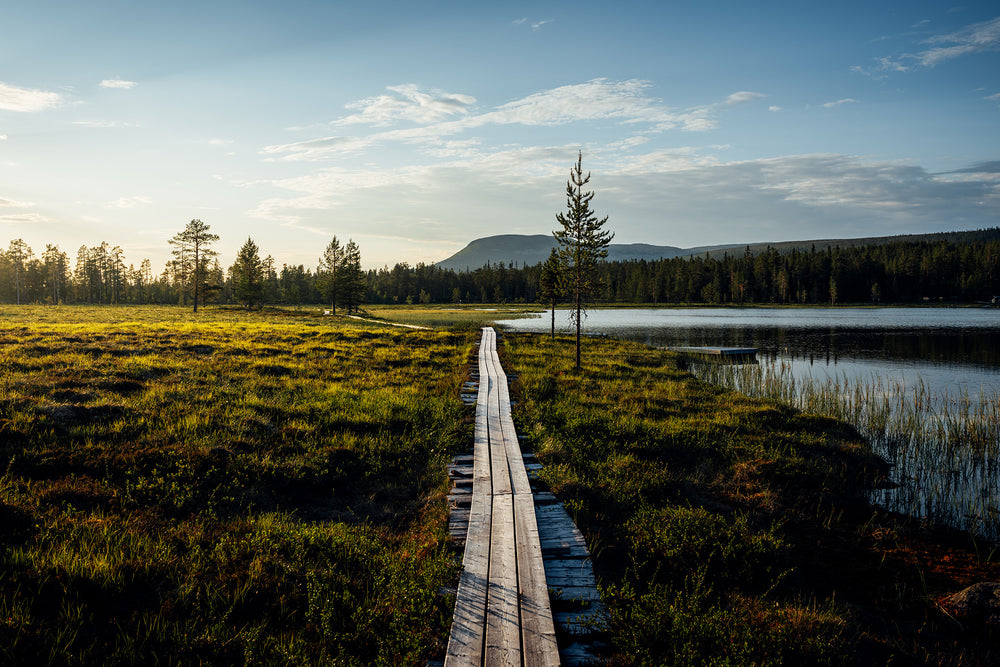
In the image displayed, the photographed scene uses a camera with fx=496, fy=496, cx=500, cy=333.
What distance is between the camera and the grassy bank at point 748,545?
4750 millimetres

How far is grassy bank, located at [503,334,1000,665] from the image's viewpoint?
475cm

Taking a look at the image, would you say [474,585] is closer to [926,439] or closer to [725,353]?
[926,439]

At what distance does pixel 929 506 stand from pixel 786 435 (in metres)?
3.57

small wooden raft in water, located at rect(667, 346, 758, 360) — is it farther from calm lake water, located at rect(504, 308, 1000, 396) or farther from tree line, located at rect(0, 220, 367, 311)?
tree line, located at rect(0, 220, 367, 311)

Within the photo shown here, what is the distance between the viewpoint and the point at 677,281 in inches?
5630

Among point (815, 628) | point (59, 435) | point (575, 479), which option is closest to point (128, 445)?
point (59, 435)

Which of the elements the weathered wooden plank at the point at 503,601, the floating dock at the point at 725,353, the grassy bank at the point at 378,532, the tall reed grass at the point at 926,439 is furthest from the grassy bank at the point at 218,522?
the floating dock at the point at 725,353

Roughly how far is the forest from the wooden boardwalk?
350ft

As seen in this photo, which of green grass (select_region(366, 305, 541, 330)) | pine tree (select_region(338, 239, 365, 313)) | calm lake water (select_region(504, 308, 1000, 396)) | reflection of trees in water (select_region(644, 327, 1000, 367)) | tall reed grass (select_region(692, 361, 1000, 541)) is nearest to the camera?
tall reed grass (select_region(692, 361, 1000, 541))

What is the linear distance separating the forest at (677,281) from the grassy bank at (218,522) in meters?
101

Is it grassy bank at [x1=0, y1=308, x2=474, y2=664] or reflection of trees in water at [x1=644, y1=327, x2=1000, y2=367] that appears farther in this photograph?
reflection of trees in water at [x1=644, y1=327, x2=1000, y2=367]

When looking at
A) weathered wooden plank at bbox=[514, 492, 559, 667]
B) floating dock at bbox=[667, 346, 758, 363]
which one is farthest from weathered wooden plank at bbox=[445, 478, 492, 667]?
floating dock at bbox=[667, 346, 758, 363]

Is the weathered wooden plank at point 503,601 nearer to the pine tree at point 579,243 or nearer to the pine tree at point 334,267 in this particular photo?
the pine tree at point 579,243

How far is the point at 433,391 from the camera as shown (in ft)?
52.0
